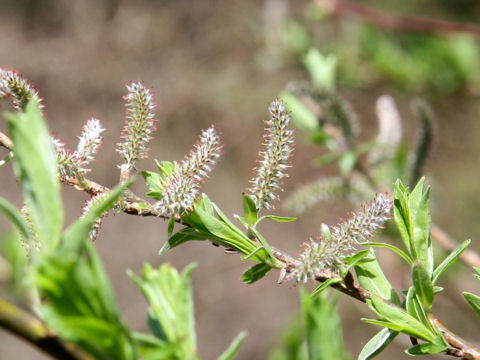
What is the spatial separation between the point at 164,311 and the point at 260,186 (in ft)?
0.59

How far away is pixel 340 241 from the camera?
1.69 feet

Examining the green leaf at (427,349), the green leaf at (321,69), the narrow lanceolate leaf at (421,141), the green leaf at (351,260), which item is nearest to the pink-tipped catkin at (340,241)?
the green leaf at (351,260)

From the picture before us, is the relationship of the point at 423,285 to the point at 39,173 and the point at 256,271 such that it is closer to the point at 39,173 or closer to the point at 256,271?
the point at 256,271

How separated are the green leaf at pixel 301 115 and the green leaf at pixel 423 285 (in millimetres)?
709

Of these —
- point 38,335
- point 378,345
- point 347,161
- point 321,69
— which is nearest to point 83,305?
point 38,335

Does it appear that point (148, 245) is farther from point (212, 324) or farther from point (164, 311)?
point (164, 311)

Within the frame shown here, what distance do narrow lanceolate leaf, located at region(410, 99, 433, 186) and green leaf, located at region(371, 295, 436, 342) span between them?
0.62m

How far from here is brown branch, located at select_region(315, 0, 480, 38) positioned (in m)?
1.59

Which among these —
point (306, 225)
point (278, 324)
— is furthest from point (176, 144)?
point (278, 324)

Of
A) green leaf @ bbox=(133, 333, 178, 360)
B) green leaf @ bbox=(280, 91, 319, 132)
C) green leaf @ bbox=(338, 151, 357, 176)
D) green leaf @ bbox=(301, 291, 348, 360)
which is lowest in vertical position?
green leaf @ bbox=(301, 291, 348, 360)

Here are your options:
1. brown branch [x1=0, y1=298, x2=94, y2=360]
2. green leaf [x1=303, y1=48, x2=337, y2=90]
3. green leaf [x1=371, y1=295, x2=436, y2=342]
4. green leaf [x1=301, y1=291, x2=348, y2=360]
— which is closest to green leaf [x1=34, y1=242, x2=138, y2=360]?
brown branch [x1=0, y1=298, x2=94, y2=360]

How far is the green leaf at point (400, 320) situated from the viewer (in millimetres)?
494

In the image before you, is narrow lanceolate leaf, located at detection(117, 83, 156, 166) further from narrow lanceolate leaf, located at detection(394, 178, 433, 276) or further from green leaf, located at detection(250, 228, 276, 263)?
narrow lanceolate leaf, located at detection(394, 178, 433, 276)

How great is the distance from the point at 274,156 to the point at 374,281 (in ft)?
0.55
